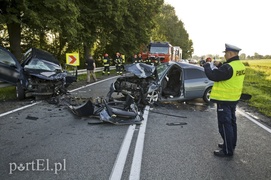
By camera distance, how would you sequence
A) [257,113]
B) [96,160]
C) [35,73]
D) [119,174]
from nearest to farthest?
[119,174] < [96,160] < [257,113] < [35,73]

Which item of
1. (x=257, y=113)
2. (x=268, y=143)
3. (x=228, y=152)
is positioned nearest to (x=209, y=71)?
(x=228, y=152)

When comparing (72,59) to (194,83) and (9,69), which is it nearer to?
(9,69)

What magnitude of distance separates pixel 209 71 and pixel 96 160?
2.33 m

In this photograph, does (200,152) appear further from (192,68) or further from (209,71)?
(192,68)

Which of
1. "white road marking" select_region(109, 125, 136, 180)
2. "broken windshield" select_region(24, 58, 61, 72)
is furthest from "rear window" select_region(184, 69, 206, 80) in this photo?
"broken windshield" select_region(24, 58, 61, 72)

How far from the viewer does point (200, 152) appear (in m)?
4.42

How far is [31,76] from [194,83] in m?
5.81

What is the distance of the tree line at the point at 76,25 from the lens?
43.4 feet

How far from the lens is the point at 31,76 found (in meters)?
9.08

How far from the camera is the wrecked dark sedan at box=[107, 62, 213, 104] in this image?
8305 millimetres

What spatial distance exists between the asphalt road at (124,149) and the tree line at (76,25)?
8.16 meters

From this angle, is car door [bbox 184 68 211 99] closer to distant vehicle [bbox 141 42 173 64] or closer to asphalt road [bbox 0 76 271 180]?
asphalt road [bbox 0 76 271 180]

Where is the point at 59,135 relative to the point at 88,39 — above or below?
below

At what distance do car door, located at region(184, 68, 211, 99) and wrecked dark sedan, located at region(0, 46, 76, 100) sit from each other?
463 cm
